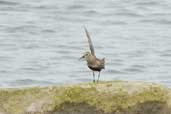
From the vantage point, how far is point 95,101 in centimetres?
781

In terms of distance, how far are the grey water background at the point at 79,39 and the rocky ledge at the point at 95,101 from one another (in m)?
6.86

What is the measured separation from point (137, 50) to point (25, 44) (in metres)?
2.94

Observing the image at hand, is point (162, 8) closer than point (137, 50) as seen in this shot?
No

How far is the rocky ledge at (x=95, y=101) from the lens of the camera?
7.78m

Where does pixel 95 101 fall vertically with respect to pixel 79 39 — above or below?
above

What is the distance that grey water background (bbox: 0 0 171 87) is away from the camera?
54.2 feet

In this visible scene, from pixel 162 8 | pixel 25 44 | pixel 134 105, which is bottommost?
pixel 162 8

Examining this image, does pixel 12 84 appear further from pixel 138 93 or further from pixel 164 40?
pixel 138 93

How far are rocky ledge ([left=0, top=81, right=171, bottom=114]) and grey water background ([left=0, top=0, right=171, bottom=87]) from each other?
22.5 ft

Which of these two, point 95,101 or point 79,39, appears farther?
point 79,39

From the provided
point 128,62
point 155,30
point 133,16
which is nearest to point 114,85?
point 128,62

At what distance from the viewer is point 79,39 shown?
20234mm

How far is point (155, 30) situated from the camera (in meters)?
21.9

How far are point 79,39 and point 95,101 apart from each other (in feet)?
40.9
